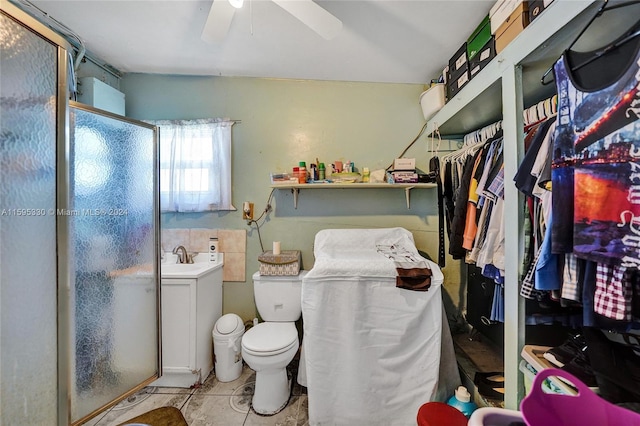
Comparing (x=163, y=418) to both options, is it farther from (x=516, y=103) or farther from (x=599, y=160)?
(x=516, y=103)

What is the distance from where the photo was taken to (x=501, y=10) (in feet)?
3.93

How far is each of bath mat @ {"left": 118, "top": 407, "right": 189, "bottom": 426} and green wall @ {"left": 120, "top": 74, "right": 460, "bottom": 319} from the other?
802 mm

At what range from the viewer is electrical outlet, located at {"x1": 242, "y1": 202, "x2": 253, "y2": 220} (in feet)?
6.83

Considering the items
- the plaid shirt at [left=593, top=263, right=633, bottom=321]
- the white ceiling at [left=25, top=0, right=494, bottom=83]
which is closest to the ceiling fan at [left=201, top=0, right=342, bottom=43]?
the white ceiling at [left=25, top=0, right=494, bottom=83]

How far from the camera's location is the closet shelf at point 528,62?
0.83 meters

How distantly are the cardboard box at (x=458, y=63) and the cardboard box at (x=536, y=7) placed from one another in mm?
491

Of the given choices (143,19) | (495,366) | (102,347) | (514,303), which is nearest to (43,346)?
(102,347)

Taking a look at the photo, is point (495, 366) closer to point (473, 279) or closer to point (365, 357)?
point (473, 279)

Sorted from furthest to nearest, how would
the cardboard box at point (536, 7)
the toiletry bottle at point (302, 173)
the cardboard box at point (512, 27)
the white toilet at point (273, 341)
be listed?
the toiletry bottle at point (302, 173)
the white toilet at point (273, 341)
the cardboard box at point (512, 27)
the cardboard box at point (536, 7)

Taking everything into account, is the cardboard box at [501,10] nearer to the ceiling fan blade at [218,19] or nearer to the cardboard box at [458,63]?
the cardboard box at [458,63]

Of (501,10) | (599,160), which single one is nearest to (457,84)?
(501,10)

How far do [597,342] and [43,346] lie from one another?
2134mm

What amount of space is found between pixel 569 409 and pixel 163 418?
73.1 inches

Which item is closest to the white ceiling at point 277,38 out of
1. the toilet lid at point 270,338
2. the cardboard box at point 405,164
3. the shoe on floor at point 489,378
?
the cardboard box at point 405,164
